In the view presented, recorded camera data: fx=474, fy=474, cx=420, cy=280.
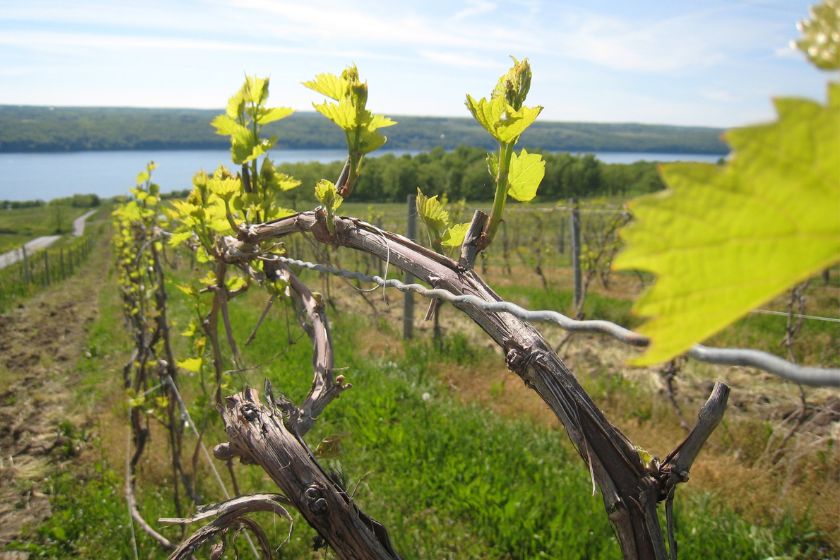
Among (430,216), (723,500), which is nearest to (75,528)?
(430,216)

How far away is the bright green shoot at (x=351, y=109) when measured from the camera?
0.96 metres

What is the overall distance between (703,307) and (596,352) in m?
6.87

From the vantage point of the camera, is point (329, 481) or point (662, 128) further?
point (662, 128)

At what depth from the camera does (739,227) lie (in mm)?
253

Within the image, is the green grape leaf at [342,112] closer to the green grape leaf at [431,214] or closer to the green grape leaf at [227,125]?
the green grape leaf at [431,214]

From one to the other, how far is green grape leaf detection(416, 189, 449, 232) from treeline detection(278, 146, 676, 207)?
31.5 feet

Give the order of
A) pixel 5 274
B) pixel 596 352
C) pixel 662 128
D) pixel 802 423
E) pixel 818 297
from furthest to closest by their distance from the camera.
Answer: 1. pixel 662 128
2. pixel 5 274
3. pixel 818 297
4. pixel 596 352
5. pixel 802 423

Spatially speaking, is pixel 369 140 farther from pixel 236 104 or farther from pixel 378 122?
pixel 236 104

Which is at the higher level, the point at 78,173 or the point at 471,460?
the point at 78,173

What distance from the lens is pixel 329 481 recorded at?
898 millimetres

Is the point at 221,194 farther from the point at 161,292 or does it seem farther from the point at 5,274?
the point at 5,274

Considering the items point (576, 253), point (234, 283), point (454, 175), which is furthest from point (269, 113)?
point (454, 175)

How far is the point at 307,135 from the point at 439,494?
7833 centimetres

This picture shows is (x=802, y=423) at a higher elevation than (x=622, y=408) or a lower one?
higher
